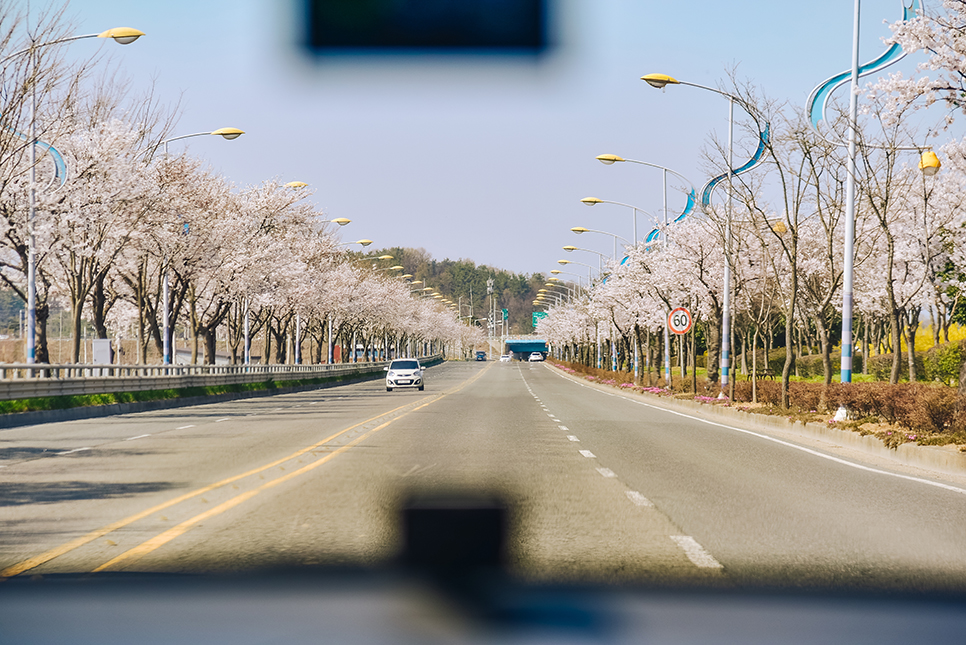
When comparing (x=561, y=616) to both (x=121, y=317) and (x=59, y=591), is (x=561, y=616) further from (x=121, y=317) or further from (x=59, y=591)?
(x=121, y=317)

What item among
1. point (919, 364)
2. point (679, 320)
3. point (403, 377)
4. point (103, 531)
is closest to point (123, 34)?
point (103, 531)

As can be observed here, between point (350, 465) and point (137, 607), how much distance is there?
8688 mm

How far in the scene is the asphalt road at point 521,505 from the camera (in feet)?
26.9

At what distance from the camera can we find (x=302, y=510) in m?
10.8

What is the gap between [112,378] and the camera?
111ft

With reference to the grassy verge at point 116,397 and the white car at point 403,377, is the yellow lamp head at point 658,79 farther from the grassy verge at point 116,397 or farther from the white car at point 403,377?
the white car at point 403,377

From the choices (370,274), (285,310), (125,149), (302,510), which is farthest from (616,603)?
(370,274)

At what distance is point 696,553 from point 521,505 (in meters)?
3.07

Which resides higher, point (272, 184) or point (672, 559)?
point (272, 184)

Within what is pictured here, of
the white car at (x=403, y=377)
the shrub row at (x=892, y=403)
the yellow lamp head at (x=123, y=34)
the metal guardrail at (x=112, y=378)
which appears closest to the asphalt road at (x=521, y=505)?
the shrub row at (x=892, y=403)

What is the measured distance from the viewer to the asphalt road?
26.9ft

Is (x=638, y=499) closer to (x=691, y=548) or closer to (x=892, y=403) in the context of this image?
(x=691, y=548)

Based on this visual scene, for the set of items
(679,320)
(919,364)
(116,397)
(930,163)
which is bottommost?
(116,397)

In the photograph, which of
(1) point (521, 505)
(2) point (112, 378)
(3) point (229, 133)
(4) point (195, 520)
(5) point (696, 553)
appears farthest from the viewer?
(3) point (229, 133)
